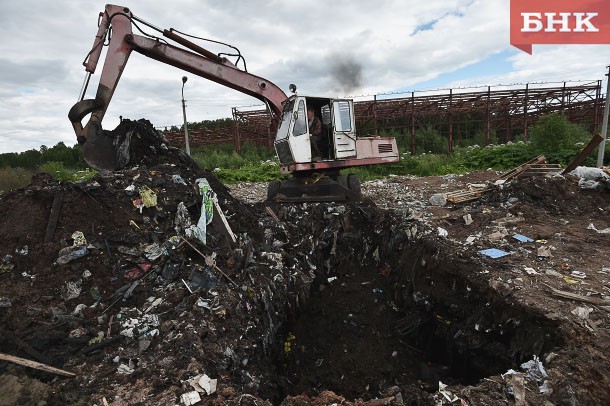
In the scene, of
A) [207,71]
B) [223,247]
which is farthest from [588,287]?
[207,71]

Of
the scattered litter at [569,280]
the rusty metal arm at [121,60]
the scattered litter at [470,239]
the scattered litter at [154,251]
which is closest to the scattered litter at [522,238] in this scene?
the scattered litter at [470,239]

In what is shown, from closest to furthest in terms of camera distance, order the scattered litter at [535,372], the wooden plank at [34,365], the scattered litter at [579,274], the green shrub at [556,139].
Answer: the scattered litter at [535,372], the wooden plank at [34,365], the scattered litter at [579,274], the green shrub at [556,139]

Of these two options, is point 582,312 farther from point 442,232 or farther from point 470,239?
point 442,232

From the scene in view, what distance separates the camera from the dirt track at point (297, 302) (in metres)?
2.81

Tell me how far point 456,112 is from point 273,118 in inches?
550

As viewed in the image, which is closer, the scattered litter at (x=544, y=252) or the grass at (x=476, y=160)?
the scattered litter at (x=544, y=252)

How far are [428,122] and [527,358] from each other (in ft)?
62.8

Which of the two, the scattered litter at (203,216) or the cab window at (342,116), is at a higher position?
the cab window at (342,116)

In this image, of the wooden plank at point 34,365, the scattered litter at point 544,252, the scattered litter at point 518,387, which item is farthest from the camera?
the scattered litter at point 544,252

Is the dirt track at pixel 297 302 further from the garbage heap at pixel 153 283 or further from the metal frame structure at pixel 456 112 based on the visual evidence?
the metal frame structure at pixel 456 112

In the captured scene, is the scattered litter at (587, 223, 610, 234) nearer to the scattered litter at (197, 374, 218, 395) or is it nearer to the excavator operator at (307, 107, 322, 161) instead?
the excavator operator at (307, 107, 322, 161)

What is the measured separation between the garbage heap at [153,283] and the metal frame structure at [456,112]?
1211 cm

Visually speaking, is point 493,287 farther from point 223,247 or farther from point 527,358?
point 223,247

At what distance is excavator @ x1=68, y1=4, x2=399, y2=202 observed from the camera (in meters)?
5.54
